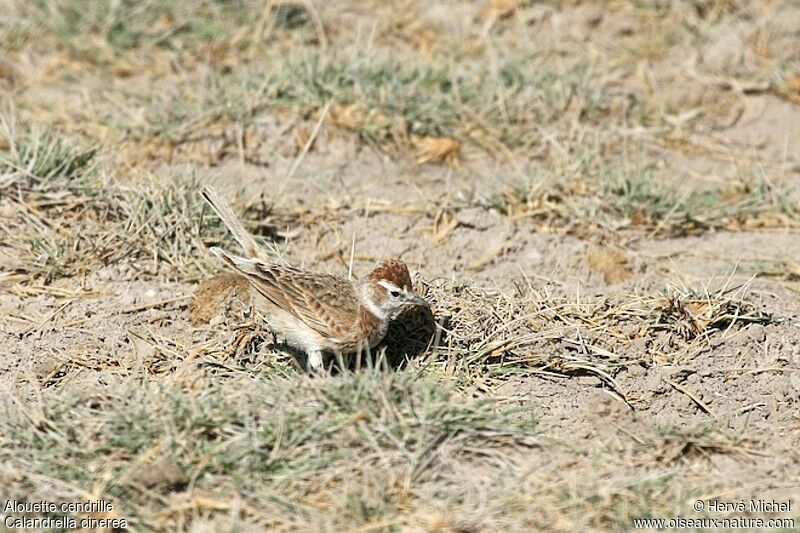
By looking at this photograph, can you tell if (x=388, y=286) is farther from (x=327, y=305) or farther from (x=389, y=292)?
(x=327, y=305)

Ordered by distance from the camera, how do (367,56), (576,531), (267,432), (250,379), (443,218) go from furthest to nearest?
(367,56), (443,218), (250,379), (267,432), (576,531)

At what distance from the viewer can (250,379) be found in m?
5.13

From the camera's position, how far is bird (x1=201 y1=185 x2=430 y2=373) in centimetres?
518

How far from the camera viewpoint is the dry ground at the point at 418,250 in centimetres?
457

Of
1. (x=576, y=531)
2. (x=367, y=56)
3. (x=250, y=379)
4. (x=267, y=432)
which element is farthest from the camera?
(x=367, y=56)

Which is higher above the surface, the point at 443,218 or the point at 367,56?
the point at 367,56

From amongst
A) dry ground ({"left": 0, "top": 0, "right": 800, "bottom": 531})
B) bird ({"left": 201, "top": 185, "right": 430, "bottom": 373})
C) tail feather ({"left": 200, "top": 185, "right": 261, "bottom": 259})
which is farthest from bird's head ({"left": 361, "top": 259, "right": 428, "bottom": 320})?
tail feather ({"left": 200, "top": 185, "right": 261, "bottom": 259})

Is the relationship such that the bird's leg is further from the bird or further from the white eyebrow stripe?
the white eyebrow stripe

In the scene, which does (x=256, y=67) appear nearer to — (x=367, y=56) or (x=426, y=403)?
(x=367, y=56)

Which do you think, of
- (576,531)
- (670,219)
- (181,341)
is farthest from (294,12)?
(576,531)

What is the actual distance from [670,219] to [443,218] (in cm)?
140

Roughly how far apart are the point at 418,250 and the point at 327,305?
5.32 ft

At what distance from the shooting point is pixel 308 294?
524cm

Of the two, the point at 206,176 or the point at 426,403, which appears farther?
the point at 206,176
